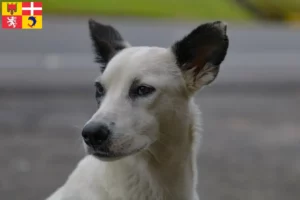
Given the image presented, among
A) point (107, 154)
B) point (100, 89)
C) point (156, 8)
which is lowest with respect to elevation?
point (156, 8)

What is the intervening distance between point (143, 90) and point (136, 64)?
0.36ft

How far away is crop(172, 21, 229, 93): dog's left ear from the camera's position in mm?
2439

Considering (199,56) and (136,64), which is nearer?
(136,64)

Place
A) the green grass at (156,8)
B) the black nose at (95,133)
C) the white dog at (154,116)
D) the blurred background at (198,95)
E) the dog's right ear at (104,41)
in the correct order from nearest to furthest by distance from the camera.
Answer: the black nose at (95,133)
the white dog at (154,116)
the dog's right ear at (104,41)
the blurred background at (198,95)
the green grass at (156,8)

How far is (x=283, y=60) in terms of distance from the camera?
8.80 metres

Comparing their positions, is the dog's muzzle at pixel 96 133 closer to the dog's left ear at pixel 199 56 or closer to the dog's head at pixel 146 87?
the dog's head at pixel 146 87

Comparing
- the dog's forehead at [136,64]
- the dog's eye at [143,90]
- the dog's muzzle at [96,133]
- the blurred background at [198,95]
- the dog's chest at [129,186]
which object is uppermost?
the dog's forehead at [136,64]

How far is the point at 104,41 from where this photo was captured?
Result: 8.64 ft

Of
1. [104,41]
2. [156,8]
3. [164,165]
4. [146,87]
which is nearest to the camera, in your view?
[146,87]

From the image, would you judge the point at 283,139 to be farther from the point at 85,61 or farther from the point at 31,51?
the point at 31,51

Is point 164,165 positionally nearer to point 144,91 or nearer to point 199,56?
point 144,91

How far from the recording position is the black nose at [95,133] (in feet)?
7.14

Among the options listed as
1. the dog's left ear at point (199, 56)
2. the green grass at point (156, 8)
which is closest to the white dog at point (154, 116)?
the dog's left ear at point (199, 56)

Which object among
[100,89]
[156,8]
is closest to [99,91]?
[100,89]
